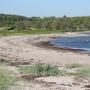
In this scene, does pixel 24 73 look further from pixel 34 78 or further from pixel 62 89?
pixel 62 89

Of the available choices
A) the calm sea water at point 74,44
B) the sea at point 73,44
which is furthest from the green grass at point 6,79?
the calm sea water at point 74,44

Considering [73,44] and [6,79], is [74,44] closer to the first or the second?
[73,44]

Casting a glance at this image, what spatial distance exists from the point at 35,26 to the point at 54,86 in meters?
127

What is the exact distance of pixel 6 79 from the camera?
693 inches

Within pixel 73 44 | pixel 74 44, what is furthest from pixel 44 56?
pixel 74 44

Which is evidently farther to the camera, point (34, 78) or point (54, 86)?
point (34, 78)

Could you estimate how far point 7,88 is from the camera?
15461 millimetres

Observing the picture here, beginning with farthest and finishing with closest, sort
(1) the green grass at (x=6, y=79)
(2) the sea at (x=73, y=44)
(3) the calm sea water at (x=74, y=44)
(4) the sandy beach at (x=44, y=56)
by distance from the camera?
(3) the calm sea water at (x=74, y=44) → (2) the sea at (x=73, y=44) → (4) the sandy beach at (x=44, y=56) → (1) the green grass at (x=6, y=79)

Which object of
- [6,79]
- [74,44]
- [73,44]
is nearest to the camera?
[6,79]

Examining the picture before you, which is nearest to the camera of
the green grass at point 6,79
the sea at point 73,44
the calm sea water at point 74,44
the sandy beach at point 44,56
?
the green grass at point 6,79

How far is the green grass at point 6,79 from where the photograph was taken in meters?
16.1

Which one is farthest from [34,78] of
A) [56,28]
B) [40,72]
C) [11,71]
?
[56,28]

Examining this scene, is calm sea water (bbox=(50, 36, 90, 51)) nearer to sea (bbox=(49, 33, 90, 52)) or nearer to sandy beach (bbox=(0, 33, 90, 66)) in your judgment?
sea (bbox=(49, 33, 90, 52))

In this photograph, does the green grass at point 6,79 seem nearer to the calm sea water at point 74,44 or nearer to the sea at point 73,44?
the sea at point 73,44
